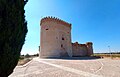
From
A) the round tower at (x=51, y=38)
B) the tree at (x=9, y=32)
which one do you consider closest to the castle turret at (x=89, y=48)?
the round tower at (x=51, y=38)

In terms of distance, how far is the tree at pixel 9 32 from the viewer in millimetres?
3447

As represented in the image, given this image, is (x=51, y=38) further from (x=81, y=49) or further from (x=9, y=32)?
(x=9, y=32)

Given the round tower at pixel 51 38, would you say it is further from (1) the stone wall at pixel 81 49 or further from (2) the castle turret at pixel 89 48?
(2) the castle turret at pixel 89 48

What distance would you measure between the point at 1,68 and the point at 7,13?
5.51ft

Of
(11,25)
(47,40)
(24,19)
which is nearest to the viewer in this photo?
(11,25)

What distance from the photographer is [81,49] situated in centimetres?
4472

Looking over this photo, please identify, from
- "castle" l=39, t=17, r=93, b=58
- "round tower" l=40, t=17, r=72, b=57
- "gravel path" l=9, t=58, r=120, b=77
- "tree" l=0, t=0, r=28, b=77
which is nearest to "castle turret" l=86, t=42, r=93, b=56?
"castle" l=39, t=17, r=93, b=58

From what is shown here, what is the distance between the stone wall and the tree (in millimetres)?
38982

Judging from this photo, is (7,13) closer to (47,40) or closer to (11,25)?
(11,25)

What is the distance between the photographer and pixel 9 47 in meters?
3.62

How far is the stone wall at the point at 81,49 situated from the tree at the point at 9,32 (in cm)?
3898

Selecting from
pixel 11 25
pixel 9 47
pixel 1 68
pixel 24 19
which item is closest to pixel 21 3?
pixel 24 19

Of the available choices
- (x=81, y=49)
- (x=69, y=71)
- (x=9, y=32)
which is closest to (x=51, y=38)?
(x=81, y=49)

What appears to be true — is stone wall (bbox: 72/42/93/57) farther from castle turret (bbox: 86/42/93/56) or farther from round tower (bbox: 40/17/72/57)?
round tower (bbox: 40/17/72/57)
